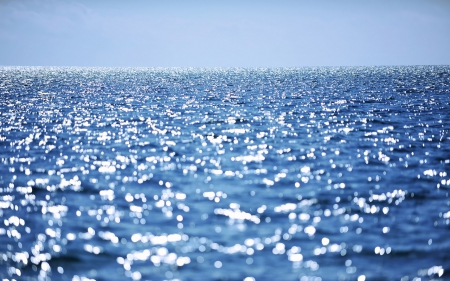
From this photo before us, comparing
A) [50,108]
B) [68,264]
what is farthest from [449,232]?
[50,108]

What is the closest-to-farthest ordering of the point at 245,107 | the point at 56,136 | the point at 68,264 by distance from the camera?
1. the point at 68,264
2. the point at 56,136
3. the point at 245,107

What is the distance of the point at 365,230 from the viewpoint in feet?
62.6

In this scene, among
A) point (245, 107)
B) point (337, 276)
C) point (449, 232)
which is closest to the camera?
point (337, 276)

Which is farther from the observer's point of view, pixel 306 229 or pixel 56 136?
pixel 56 136

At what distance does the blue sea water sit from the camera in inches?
635

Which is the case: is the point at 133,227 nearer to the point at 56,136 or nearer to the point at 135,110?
the point at 56,136

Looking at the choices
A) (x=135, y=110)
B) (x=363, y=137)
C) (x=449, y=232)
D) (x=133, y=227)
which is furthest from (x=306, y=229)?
(x=135, y=110)

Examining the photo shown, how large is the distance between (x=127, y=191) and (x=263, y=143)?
1702 centimetres

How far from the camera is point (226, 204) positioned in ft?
73.9

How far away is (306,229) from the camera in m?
19.2

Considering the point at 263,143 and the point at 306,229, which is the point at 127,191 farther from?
the point at 263,143

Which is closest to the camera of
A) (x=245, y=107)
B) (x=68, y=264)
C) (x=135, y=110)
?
(x=68, y=264)

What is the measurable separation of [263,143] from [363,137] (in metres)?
9.19

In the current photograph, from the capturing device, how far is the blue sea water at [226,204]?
1612 centimetres
